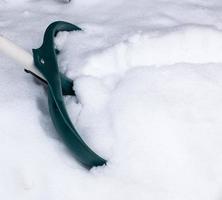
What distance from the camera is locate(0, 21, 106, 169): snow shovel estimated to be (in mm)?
875

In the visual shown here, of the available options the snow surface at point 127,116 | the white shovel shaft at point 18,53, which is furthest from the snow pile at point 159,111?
the white shovel shaft at point 18,53

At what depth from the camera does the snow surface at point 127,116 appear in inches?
34.1

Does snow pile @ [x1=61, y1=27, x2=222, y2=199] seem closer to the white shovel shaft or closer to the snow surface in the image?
the snow surface

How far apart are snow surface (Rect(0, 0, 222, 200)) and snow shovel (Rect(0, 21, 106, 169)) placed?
3 centimetres

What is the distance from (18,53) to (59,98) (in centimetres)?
15

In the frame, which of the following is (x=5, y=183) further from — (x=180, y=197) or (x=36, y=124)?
(x=180, y=197)

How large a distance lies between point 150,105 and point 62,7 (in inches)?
19.5

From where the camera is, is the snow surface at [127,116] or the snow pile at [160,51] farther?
the snow pile at [160,51]

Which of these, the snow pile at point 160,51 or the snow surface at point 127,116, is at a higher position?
the snow pile at point 160,51

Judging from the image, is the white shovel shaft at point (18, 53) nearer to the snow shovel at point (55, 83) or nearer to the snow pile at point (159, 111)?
the snow shovel at point (55, 83)

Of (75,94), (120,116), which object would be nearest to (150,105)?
(120,116)

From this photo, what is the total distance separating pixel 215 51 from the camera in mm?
1057

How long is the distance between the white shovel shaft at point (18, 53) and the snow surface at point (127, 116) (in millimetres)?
73

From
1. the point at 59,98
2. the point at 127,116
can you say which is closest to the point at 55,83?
the point at 59,98
